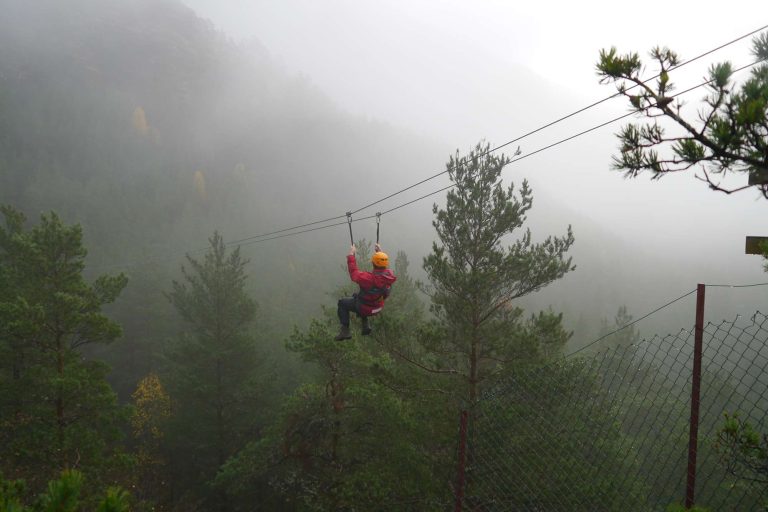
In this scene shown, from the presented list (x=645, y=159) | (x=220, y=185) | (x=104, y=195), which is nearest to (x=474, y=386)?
(x=645, y=159)

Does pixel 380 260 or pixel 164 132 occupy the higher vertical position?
pixel 164 132

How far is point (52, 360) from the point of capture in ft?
33.4

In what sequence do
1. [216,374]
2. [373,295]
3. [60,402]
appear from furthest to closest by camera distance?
1. [216,374]
2. [60,402]
3. [373,295]

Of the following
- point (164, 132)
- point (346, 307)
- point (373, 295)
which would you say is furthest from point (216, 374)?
point (164, 132)

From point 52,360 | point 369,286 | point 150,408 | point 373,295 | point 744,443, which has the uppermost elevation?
point 369,286

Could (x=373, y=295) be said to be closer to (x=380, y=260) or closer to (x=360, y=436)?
(x=380, y=260)

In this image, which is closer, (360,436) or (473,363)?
(473,363)

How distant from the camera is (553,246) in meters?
8.09

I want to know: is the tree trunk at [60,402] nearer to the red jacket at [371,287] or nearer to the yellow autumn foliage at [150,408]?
the red jacket at [371,287]

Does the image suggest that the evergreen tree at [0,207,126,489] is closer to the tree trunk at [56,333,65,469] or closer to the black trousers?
the tree trunk at [56,333,65,469]

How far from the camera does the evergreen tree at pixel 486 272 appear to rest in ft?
26.3

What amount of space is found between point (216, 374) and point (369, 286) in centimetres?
1291

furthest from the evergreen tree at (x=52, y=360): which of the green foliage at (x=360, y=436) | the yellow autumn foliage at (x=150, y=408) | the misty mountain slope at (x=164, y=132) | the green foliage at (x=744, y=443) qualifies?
the misty mountain slope at (x=164, y=132)

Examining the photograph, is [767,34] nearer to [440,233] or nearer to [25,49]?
[440,233]
